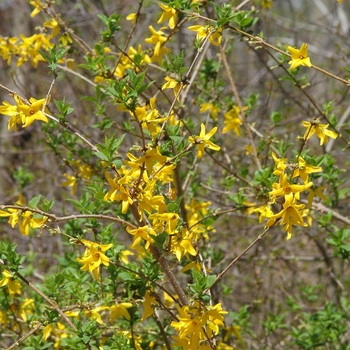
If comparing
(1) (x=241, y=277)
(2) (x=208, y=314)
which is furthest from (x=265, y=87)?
(2) (x=208, y=314)

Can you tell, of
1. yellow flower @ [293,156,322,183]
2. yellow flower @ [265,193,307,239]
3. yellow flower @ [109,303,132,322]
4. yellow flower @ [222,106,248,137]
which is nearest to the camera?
yellow flower @ [265,193,307,239]

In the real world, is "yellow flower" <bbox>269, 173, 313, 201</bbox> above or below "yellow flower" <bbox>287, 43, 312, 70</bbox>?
below

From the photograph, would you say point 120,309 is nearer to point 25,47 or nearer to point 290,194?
point 290,194

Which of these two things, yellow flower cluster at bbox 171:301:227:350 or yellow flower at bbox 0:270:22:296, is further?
yellow flower at bbox 0:270:22:296

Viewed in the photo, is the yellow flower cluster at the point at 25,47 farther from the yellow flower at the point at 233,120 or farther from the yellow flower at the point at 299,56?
the yellow flower at the point at 299,56

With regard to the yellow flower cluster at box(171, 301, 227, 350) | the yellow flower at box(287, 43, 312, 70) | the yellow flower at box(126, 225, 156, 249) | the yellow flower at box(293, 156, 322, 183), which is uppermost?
the yellow flower at box(287, 43, 312, 70)

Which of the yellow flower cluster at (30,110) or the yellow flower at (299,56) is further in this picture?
the yellow flower at (299,56)

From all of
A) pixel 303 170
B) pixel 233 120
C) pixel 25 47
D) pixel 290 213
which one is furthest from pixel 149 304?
pixel 25 47

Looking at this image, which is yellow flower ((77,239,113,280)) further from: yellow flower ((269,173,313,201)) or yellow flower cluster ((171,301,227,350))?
yellow flower ((269,173,313,201))

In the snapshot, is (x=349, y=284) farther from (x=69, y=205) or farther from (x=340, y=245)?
(x=69, y=205)

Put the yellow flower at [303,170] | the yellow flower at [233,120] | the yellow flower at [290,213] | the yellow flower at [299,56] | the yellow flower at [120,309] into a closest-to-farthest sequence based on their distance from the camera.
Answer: the yellow flower at [290,213] < the yellow flower at [303,170] < the yellow flower at [299,56] < the yellow flower at [120,309] < the yellow flower at [233,120]

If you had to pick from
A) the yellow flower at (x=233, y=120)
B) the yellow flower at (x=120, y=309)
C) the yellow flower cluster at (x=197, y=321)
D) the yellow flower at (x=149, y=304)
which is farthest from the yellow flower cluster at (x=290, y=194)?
the yellow flower at (x=233, y=120)

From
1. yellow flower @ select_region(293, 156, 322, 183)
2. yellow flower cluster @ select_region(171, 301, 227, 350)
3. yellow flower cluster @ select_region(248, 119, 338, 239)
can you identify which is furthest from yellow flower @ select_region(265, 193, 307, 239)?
yellow flower cluster @ select_region(171, 301, 227, 350)

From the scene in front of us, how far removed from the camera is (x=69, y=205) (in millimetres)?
5242
